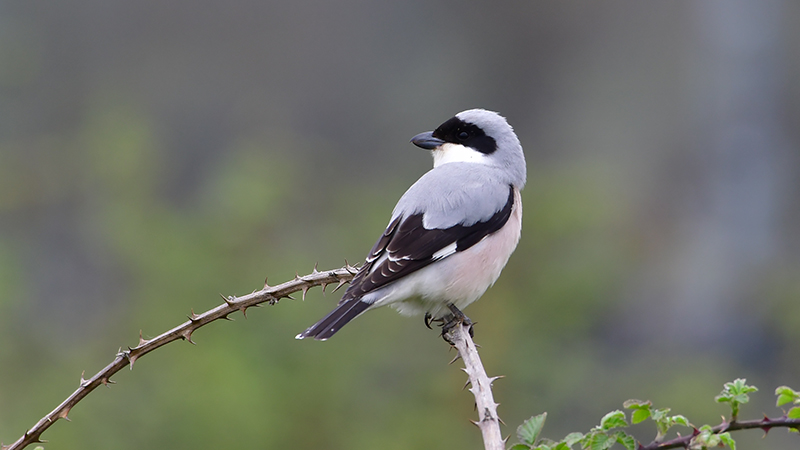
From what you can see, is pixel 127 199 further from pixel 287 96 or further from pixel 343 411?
pixel 287 96

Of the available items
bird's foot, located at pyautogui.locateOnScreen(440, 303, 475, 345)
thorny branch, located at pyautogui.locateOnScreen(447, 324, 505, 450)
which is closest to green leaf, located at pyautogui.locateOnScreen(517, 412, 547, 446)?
thorny branch, located at pyautogui.locateOnScreen(447, 324, 505, 450)

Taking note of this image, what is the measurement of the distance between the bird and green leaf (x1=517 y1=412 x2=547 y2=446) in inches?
42.2

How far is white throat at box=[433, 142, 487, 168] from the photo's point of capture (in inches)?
118

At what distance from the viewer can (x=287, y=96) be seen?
24.7 ft

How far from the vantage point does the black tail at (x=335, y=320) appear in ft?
7.18

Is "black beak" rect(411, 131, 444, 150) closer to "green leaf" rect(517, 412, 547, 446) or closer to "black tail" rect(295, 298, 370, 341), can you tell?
"black tail" rect(295, 298, 370, 341)

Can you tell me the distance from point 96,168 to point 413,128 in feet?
10.3

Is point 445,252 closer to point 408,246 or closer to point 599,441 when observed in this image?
point 408,246

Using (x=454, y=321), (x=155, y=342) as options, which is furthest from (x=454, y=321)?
(x=155, y=342)

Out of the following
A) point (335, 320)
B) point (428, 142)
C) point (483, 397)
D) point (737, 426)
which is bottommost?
point (737, 426)

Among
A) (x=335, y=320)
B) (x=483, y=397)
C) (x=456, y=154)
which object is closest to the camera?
(x=483, y=397)

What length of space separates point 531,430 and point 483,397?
27 cm

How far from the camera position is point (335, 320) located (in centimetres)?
225

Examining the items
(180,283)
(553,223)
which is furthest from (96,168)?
(553,223)
